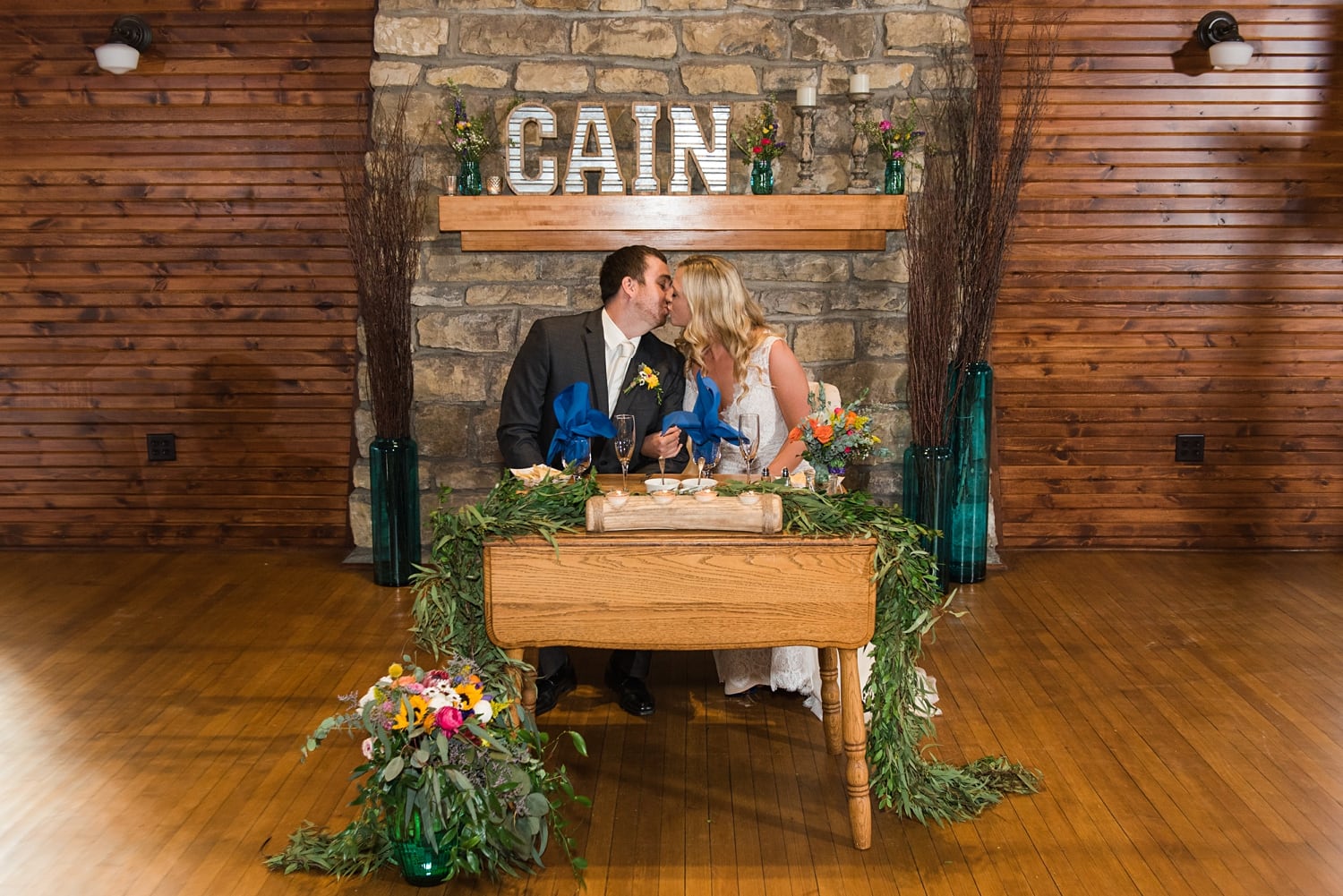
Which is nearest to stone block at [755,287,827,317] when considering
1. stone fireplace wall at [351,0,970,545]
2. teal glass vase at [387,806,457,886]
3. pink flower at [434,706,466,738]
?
stone fireplace wall at [351,0,970,545]

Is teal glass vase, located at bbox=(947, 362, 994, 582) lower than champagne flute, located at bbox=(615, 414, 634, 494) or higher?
lower

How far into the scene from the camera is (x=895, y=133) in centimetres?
525

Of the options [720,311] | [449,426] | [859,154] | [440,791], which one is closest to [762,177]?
[859,154]

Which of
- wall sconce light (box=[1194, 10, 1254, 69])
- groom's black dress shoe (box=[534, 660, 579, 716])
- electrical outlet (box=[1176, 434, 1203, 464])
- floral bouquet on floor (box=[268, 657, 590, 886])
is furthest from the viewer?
electrical outlet (box=[1176, 434, 1203, 464])

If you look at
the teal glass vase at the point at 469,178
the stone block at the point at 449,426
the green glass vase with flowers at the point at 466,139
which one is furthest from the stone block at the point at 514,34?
the stone block at the point at 449,426

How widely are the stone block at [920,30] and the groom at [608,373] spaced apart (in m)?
1.88

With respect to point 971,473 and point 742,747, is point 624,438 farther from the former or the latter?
point 971,473

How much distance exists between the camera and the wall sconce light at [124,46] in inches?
214

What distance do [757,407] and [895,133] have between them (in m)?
1.68

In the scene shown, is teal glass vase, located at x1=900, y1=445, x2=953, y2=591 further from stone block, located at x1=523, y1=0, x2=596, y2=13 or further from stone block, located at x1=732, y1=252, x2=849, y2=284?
stone block, located at x1=523, y1=0, x2=596, y2=13

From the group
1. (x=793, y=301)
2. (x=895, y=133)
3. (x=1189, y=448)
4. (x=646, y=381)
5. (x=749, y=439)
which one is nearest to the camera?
(x=646, y=381)

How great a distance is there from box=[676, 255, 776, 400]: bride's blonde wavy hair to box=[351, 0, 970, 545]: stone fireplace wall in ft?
4.24

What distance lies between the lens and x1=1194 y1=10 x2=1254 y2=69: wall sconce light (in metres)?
5.39

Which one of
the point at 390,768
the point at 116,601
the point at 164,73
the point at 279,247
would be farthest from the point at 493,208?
the point at 390,768
